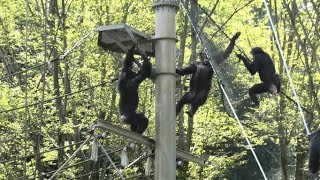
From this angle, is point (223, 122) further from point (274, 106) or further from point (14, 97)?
point (14, 97)

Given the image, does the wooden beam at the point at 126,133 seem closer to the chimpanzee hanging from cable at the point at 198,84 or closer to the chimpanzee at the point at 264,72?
the chimpanzee hanging from cable at the point at 198,84

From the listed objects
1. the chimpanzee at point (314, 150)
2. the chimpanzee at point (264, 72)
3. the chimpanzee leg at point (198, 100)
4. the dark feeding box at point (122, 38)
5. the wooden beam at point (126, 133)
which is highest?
the dark feeding box at point (122, 38)

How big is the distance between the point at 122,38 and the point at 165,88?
85 cm

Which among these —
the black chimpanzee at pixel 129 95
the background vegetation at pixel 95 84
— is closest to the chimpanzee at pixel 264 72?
the black chimpanzee at pixel 129 95

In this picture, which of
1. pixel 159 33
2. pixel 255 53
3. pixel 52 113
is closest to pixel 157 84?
pixel 159 33

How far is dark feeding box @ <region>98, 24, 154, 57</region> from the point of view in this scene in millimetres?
5643

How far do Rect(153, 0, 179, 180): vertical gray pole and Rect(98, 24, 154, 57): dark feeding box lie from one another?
24 centimetres

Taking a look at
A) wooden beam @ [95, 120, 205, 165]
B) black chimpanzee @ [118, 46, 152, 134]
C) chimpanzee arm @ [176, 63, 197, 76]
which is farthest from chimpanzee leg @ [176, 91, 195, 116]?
wooden beam @ [95, 120, 205, 165]

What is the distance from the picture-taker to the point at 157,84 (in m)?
5.64

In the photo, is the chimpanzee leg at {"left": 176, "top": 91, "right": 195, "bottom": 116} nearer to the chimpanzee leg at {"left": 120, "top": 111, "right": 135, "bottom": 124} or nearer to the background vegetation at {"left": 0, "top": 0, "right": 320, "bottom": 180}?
the chimpanzee leg at {"left": 120, "top": 111, "right": 135, "bottom": 124}

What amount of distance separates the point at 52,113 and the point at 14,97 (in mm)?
1427

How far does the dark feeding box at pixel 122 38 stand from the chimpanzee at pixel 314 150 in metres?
2.18

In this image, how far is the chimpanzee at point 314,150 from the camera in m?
6.19

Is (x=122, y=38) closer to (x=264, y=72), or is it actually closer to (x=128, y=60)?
(x=128, y=60)
